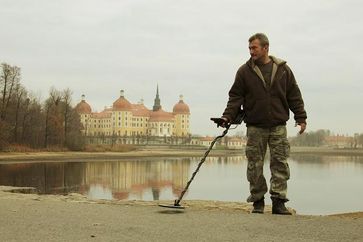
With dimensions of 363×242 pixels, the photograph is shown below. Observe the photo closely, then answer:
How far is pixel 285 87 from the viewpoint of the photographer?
6344mm

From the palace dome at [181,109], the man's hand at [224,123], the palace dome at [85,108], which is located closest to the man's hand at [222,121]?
the man's hand at [224,123]

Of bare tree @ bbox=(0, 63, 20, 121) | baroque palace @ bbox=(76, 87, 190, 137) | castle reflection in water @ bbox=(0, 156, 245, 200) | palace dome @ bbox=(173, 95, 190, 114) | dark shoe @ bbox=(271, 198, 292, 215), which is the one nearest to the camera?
dark shoe @ bbox=(271, 198, 292, 215)

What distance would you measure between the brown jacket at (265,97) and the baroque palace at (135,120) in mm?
133869

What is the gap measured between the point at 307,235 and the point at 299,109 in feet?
8.02

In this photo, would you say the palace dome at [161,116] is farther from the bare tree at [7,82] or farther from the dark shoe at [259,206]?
the dark shoe at [259,206]

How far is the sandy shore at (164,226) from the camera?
425 centimetres

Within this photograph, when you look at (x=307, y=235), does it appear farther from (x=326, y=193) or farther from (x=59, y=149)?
(x=59, y=149)

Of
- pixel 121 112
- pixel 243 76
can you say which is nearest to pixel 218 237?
pixel 243 76

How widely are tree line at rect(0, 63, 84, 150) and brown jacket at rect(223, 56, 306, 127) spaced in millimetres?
56196

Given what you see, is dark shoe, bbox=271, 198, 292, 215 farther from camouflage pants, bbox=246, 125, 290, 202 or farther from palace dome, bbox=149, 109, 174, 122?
palace dome, bbox=149, 109, 174, 122

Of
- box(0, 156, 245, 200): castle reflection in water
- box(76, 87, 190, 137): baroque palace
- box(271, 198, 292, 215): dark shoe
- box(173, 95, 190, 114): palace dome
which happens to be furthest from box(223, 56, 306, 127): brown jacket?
box(173, 95, 190, 114): palace dome

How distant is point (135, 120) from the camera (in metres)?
150

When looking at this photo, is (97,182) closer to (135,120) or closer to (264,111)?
(264,111)

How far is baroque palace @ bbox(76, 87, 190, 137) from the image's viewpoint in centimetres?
14450
